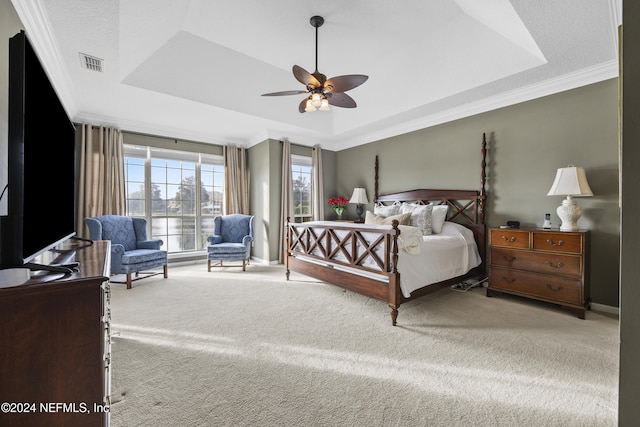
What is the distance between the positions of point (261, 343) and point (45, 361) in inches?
61.1

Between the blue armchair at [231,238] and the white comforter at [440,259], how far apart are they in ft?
9.88

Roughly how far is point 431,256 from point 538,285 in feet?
3.97

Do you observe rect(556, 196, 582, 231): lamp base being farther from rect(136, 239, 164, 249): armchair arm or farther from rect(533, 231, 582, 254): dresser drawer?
rect(136, 239, 164, 249): armchair arm

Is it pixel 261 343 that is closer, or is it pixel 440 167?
pixel 261 343

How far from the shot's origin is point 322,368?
6.30 feet

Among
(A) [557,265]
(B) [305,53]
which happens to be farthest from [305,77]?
(A) [557,265]

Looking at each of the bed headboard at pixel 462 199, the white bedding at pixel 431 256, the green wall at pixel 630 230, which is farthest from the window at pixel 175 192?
the green wall at pixel 630 230

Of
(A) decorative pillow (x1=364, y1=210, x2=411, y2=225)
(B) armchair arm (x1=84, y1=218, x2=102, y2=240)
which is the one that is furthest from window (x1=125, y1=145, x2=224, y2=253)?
(A) decorative pillow (x1=364, y1=210, x2=411, y2=225)

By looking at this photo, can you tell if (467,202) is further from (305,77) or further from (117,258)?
(117,258)

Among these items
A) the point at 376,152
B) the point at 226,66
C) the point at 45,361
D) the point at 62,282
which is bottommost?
the point at 45,361

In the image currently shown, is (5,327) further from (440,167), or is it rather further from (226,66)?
(440,167)

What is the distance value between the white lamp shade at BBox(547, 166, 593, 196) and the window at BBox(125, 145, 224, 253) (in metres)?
5.56

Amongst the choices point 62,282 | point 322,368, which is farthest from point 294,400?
point 62,282

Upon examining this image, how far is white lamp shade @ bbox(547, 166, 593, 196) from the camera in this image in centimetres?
281
